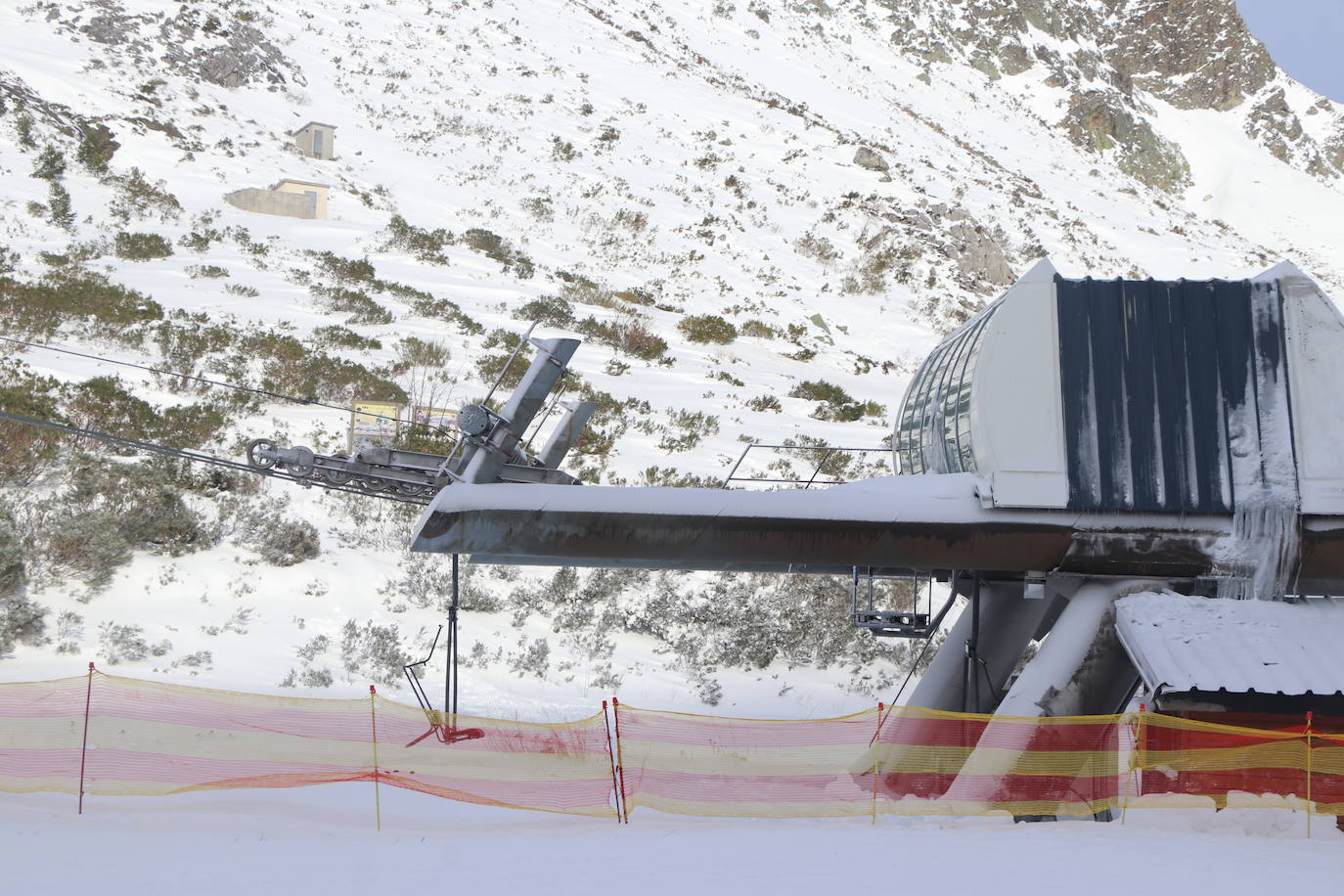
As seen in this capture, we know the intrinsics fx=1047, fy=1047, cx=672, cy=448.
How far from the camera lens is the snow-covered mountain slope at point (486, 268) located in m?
18.5

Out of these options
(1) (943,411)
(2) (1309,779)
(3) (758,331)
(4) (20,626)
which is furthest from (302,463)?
(3) (758,331)

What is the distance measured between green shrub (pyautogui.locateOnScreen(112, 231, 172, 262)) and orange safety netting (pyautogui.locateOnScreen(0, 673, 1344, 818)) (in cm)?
2367

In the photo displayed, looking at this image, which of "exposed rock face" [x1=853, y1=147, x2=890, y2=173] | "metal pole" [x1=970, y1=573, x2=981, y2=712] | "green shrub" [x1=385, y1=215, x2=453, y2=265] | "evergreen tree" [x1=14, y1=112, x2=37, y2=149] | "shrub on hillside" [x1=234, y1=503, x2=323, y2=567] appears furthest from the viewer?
"exposed rock face" [x1=853, y1=147, x2=890, y2=173]

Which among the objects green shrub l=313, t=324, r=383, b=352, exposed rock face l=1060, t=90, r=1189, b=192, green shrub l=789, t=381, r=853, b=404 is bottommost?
green shrub l=789, t=381, r=853, b=404

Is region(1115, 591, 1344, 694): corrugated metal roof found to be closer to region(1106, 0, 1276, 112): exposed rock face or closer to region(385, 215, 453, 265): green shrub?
region(385, 215, 453, 265): green shrub

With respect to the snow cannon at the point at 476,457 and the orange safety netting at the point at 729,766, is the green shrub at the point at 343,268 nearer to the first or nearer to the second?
the snow cannon at the point at 476,457

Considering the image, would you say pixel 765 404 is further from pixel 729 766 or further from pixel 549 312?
pixel 729 766

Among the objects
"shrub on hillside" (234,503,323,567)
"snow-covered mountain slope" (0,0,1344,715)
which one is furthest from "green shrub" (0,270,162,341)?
"shrub on hillside" (234,503,323,567)

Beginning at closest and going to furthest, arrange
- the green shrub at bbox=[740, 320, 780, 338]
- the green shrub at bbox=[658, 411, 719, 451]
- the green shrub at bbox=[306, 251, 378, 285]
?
the green shrub at bbox=[658, 411, 719, 451] → the green shrub at bbox=[306, 251, 378, 285] → the green shrub at bbox=[740, 320, 780, 338]

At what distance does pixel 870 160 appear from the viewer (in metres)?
54.7

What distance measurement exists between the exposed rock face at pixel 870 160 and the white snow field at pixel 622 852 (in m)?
48.2

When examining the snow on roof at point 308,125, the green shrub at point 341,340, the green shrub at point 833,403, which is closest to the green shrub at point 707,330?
the green shrub at point 833,403

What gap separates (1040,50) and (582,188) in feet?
241

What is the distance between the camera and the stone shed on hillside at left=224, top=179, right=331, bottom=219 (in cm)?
3822
